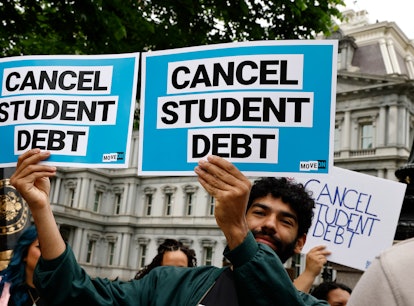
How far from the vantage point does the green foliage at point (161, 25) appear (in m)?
6.74

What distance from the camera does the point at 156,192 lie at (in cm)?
3828

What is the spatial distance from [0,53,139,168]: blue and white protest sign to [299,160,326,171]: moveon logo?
74 centimetres

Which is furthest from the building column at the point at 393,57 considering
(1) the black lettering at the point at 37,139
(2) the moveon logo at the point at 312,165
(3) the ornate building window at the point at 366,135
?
(1) the black lettering at the point at 37,139

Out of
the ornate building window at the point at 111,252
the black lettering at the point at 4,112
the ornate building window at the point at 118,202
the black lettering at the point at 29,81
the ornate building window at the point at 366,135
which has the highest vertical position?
the ornate building window at the point at 366,135

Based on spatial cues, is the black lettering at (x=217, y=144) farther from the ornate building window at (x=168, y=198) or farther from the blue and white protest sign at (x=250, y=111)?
the ornate building window at (x=168, y=198)

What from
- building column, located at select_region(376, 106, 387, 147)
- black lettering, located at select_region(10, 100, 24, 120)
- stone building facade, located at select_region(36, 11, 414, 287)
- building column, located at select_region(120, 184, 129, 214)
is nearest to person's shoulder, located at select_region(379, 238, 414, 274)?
black lettering, located at select_region(10, 100, 24, 120)

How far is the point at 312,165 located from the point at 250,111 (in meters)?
0.32

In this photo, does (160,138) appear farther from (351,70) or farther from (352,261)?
(351,70)

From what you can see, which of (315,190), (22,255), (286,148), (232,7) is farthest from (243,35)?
(286,148)

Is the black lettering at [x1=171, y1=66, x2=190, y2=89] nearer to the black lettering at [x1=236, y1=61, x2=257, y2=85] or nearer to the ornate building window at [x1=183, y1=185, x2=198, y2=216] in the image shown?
the black lettering at [x1=236, y1=61, x2=257, y2=85]

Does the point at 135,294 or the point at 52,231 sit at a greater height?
the point at 52,231

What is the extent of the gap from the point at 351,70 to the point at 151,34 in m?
25.4

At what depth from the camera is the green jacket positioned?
5.40 feet

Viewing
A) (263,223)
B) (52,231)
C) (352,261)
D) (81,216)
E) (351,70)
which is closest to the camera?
(52,231)
